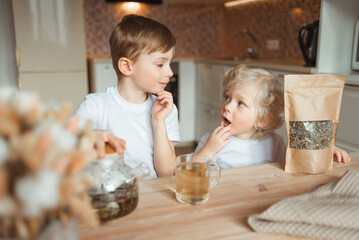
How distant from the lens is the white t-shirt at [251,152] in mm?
1226

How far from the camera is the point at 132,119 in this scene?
121cm

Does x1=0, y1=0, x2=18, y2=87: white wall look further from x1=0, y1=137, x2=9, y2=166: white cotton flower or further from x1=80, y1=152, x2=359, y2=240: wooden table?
x1=0, y1=137, x2=9, y2=166: white cotton flower

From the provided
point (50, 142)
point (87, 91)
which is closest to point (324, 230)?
point (50, 142)

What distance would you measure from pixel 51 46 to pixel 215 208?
282 centimetres

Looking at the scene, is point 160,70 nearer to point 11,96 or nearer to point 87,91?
point 11,96

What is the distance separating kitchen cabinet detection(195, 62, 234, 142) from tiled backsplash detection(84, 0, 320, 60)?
649mm

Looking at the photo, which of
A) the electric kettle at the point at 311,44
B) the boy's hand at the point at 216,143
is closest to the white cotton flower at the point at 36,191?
the boy's hand at the point at 216,143

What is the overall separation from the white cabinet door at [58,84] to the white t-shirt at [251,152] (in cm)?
221

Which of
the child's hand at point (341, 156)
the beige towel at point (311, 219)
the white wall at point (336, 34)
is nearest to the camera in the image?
the beige towel at point (311, 219)

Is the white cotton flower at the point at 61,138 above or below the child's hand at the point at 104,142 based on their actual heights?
above

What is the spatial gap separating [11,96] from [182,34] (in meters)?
3.92

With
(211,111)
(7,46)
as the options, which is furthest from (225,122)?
(7,46)

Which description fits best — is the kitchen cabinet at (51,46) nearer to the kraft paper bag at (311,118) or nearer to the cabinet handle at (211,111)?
the cabinet handle at (211,111)

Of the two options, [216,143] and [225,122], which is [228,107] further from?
[216,143]
